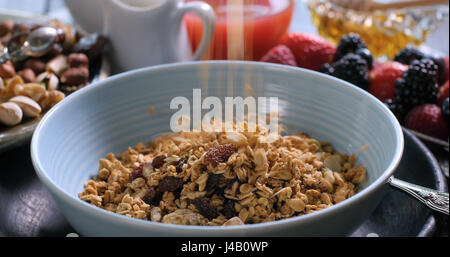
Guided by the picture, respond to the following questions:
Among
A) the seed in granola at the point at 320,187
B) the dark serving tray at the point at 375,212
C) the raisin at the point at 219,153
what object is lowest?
the dark serving tray at the point at 375,212

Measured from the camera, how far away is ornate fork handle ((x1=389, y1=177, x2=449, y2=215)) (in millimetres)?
558

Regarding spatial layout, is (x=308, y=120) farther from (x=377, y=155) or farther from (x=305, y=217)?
(x=305, y=217)

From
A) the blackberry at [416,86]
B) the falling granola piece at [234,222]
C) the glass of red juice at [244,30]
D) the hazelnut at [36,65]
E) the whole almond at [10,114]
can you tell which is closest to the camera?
the falling granola piece at [234,222]

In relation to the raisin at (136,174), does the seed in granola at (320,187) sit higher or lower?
higher

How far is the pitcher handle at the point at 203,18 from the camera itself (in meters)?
0.98

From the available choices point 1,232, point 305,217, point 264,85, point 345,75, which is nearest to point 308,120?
point 264,85

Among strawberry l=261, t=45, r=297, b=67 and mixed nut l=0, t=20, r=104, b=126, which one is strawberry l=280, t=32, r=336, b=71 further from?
mixed nut l=0, t=20, r=104, b=126

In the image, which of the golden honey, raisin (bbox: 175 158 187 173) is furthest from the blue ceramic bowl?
the golden honey

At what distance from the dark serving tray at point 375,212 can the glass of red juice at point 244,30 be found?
477mm

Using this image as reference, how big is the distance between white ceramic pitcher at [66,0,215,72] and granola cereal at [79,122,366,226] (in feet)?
1.25

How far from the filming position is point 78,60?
0.94m

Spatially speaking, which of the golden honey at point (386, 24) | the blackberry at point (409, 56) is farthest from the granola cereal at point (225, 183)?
the golden honey at point (386, 24)

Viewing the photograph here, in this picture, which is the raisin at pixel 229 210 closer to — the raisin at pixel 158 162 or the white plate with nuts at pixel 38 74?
the raisin at pixel 158 162
